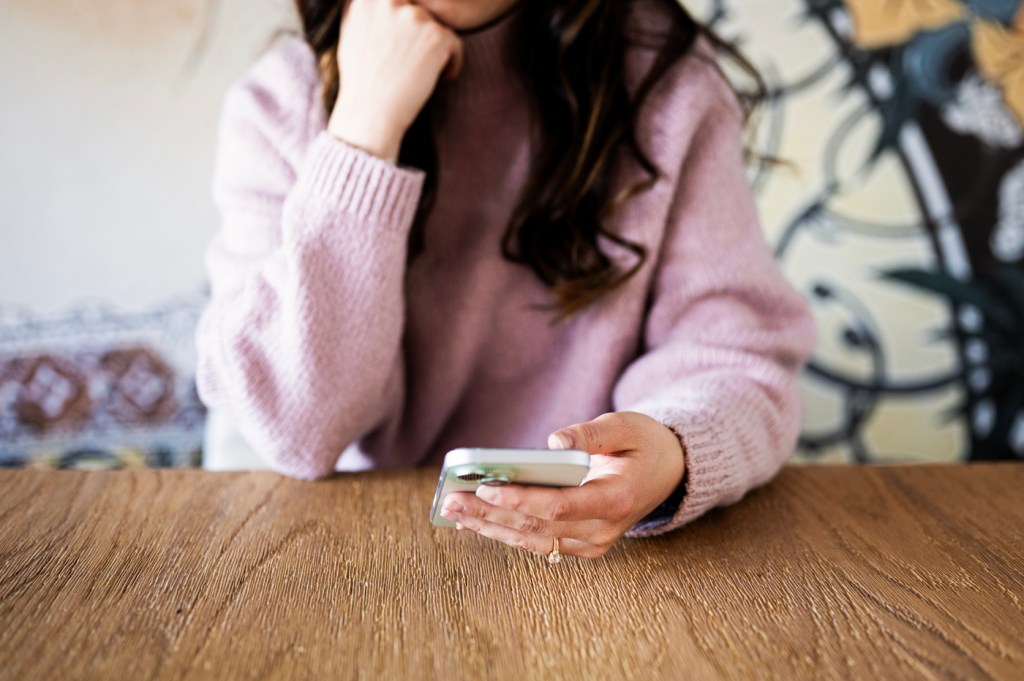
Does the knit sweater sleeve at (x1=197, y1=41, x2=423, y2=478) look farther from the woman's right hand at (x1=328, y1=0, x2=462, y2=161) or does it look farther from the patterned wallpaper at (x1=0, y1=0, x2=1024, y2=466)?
the patterned wallpaper at (x1=0, y1=0, x2=1024, y2=466)

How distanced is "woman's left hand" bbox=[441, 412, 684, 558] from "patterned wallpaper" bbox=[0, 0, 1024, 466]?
76cm

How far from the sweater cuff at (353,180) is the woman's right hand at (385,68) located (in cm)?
2

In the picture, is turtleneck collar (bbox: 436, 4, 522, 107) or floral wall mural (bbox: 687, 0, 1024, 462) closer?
turtleneck collar (bbox: 436, 4, 522, 107)

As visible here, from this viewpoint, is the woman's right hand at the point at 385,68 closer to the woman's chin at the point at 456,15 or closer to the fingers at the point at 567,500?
the woman's chin at the point at 456,15

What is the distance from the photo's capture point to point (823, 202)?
123cm

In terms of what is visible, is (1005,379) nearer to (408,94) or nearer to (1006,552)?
(1006,552)

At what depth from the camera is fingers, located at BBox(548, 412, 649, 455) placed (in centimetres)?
47

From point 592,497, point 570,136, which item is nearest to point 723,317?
point 570,136

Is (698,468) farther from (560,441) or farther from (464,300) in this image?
(464,300)

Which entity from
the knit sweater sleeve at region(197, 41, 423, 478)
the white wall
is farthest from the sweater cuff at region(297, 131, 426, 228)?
the white wall

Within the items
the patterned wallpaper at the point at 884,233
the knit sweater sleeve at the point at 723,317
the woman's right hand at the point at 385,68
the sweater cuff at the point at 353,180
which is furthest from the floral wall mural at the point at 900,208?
the sweater cuff at the point at 353,180

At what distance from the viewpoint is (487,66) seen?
82 centimetres

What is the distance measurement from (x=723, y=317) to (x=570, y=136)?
0.77 ft

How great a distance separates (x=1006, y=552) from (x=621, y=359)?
1.26ft
